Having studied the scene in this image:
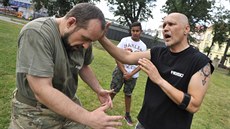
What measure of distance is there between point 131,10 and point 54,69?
5288 cm

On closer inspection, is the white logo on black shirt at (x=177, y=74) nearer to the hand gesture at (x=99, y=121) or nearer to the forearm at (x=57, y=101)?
the hand gesture at (x=99, y=121)

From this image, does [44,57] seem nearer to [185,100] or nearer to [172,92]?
[172,92]

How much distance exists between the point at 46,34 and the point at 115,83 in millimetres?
3970

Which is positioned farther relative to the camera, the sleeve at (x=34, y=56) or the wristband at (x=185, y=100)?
the wristband at (x=185, y=100)

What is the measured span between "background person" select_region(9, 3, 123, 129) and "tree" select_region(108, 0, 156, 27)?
51216mm

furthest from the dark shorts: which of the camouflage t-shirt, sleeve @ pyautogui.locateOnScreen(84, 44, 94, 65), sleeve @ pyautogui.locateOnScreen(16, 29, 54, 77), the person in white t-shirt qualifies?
sleeve @ pyautogui.locateOnScreen(16, 29, 54, 77)

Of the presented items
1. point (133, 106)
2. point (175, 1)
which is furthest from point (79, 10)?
point (175, 1)

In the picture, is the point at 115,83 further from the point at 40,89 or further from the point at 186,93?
the point at 40,89

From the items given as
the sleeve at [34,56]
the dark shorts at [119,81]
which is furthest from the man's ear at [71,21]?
the dark shorts at [119,81]

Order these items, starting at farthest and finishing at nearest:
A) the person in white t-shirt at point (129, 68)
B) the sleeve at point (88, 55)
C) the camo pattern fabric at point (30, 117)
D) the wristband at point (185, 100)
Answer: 1. the person in white t-shirt at point (129, 68)
2. the sleeve at point (88, 55)
3. the wristband at point (185, 100)
4. the camo pattern fabric at point (30, 117)

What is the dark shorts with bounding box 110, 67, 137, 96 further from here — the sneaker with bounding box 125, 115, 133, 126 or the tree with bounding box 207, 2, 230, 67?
the tree with bounding box 207, 2, 230, 67

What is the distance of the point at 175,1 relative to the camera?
155 ft

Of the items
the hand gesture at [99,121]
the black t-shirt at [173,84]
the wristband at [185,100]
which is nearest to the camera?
the hand gesture at [99,121]

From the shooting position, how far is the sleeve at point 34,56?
2.18 meters
